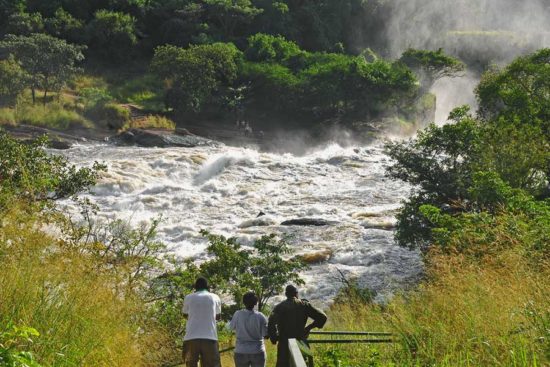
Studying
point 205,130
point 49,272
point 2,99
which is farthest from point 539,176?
point 2,99

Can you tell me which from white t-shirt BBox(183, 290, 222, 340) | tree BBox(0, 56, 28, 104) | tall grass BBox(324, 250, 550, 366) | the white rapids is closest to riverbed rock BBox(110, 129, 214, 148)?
the white rapids

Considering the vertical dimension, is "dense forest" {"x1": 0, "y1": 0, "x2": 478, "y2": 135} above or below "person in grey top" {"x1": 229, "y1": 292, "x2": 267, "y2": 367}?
below

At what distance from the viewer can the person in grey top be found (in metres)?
7.65

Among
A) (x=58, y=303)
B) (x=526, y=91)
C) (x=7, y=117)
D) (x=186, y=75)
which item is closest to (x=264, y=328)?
(x=58, y=303)

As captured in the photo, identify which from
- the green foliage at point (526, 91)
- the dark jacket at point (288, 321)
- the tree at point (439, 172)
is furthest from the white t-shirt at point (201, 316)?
the green foliage at point (526, 91)

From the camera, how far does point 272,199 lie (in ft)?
103

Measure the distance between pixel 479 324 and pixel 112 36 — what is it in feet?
180

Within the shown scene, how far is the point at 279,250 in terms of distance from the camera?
55.9 ft

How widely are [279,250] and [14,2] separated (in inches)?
1842

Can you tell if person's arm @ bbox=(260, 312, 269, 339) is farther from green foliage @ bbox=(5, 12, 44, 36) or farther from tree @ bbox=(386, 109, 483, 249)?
green foliage @ bbox=(5, 12, 44, 36)

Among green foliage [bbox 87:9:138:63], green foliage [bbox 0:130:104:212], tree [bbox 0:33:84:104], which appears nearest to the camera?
green foliage [bbox 0:130:104:212]

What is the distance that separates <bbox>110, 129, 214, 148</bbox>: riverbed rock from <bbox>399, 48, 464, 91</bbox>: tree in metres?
19.2

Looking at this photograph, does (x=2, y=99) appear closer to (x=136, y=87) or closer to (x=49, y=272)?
(x=136, y=87)

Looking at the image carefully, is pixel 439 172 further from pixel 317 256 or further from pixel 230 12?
pixel 230 12
